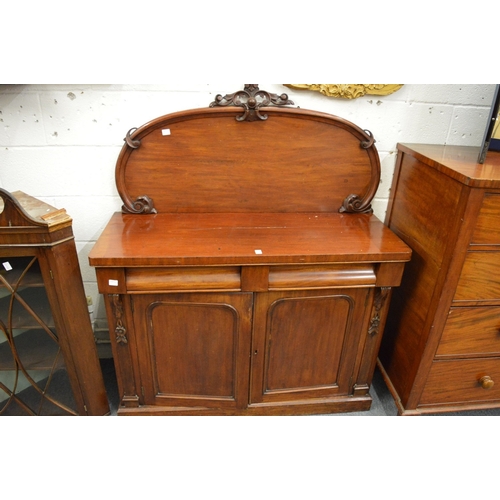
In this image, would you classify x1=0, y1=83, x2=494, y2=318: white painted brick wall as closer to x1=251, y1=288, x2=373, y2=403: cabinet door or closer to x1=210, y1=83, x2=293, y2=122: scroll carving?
x1=210, y1=83, x2=293, y2=122: scroll carving

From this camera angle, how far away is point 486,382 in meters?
1.36

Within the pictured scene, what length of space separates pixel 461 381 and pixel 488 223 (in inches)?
24.9

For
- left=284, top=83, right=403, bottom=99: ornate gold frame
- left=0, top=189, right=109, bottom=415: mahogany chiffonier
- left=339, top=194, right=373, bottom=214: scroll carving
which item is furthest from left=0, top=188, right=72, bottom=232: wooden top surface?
left=339, top=194, right=373, bottom=214: scroll carving

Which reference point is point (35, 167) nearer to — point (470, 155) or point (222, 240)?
point (222, 240)

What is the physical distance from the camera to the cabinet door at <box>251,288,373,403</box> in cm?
127

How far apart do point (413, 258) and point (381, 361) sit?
0.54 meters

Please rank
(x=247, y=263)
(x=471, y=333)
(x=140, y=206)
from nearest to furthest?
(x=247, y=263)
(x=471, y=333)
(x=140, y=206)

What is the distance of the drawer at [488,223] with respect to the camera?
1.09 m

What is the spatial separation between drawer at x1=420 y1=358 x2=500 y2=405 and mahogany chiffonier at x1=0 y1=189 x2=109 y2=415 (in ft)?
3.98

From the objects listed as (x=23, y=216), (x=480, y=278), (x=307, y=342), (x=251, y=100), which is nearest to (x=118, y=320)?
(x=23, y=216)

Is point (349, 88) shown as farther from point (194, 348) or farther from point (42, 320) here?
point (42, 320)

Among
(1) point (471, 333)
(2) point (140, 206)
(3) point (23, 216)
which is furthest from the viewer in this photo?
(2) point (140, 206)

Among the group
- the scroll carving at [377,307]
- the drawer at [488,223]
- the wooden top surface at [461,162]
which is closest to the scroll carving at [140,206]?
the scroll carving at [377,307]
